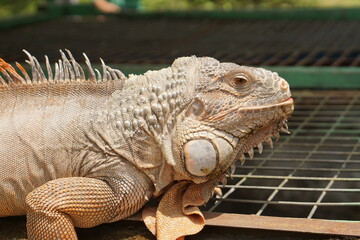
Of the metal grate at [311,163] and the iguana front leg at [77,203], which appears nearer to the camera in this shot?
the iguana front leg at [77,203]

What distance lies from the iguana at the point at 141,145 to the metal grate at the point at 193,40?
11.4 feet

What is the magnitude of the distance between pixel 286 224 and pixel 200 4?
1517 centimetres

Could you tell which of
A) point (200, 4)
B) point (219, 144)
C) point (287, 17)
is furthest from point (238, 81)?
point (200, 4)

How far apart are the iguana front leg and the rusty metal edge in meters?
0.18

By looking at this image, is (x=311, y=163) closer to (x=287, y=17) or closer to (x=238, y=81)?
(x=238, y=81)

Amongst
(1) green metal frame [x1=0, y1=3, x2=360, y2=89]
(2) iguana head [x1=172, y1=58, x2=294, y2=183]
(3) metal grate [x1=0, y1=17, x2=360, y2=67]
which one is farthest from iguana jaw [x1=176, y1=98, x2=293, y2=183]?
(3) metal grate [x1=0, y1=17, x2=360, y2=67]

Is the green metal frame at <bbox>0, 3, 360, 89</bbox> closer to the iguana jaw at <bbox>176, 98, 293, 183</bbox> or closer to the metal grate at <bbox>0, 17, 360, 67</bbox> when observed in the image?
the metal grate at <bbox>0, 17, 360, 67</bbox>

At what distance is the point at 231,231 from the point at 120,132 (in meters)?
0.74

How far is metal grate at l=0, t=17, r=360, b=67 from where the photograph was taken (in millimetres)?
6707

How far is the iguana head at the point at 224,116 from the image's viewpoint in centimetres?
280

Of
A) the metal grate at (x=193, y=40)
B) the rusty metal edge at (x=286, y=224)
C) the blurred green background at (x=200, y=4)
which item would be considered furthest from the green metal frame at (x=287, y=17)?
the blurred green background at (x=200, y=4)

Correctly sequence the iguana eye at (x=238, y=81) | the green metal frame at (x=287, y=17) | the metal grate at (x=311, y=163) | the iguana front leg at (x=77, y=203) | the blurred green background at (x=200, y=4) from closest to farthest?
the iguana front leg at (x=77, y=203)
the iguana eye at (x=238, y=81)
the metal grate at (x=311, y=163)
the green metal frame at (x=287, y=17)
the blurred green background at (x=200, y=4)

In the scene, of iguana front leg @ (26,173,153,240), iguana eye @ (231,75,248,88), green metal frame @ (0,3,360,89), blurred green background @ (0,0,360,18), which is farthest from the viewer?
blurred green background @ (0,0,360,18)

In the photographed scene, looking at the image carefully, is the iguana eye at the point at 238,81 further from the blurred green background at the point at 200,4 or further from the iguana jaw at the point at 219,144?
the blurred green background at the point at 200,4
